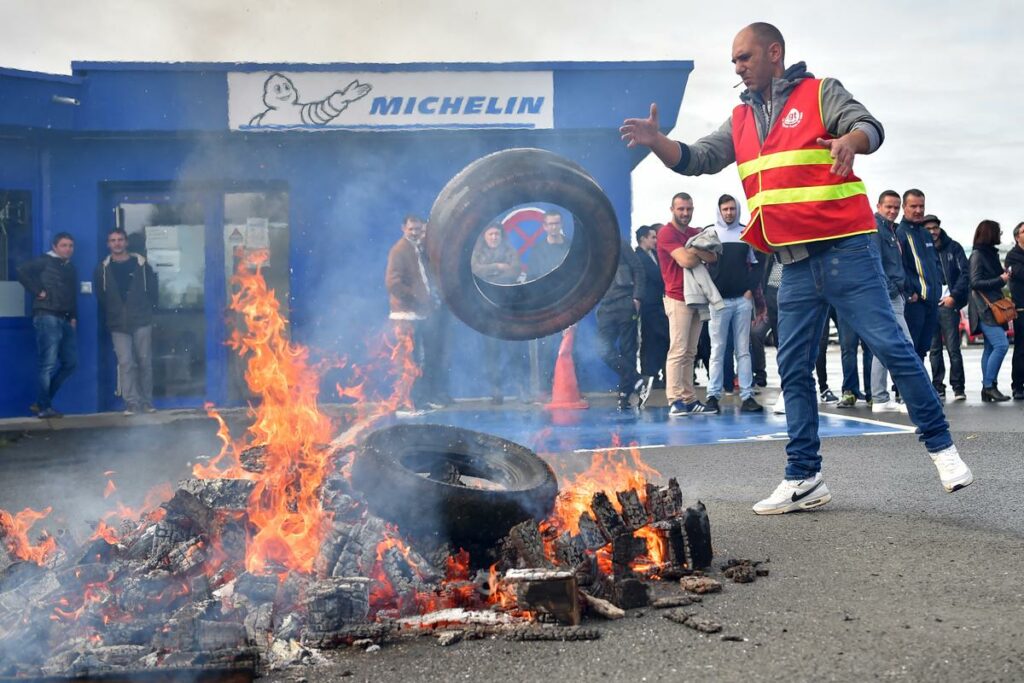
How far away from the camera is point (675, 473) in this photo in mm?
7715

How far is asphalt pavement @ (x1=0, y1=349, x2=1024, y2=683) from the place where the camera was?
3422mm

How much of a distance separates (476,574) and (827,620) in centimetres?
155

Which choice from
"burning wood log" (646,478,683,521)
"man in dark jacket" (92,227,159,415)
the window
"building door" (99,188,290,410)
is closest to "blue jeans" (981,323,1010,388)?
"burning wood log" (646,478,683,521)

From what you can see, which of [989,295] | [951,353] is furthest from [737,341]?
[989,295]

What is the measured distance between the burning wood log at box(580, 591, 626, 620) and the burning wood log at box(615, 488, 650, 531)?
72cm

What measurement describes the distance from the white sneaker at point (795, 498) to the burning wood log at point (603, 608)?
216 centimetres

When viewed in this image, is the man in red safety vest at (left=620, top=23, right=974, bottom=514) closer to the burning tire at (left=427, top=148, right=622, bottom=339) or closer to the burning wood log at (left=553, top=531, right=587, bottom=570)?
the burning tire at (left=427, top=148, right=622, bottom=339)

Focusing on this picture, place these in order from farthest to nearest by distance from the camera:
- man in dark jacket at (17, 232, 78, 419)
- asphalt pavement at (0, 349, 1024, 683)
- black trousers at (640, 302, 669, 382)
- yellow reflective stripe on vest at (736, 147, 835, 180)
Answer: black trousers at (640, 302, 669, 382)
man in dark jacket at (17, 232, 78, 419)
yellow reflective stripe on vest at (736, 147, 835, 180)
asphalt pavement at (0, 349, 1024, 683)

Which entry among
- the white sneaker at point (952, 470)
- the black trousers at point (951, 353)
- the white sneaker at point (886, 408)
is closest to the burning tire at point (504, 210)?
the white sneaker at point (952, 470)

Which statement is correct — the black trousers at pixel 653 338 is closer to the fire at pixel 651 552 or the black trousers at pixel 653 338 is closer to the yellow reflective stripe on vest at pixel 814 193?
the yellow reflective stripe on vest at pixel 814 193

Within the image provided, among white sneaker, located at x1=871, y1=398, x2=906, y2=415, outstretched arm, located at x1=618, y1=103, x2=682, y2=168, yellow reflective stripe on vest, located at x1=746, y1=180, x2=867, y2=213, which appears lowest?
white sneaker, located at x1=871, y1=398, x2=906, y2=415

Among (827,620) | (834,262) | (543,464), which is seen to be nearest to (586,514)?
(543,464)

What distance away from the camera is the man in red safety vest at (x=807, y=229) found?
5.61 metres

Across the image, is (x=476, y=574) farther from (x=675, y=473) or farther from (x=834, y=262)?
(x=675, y=473)
